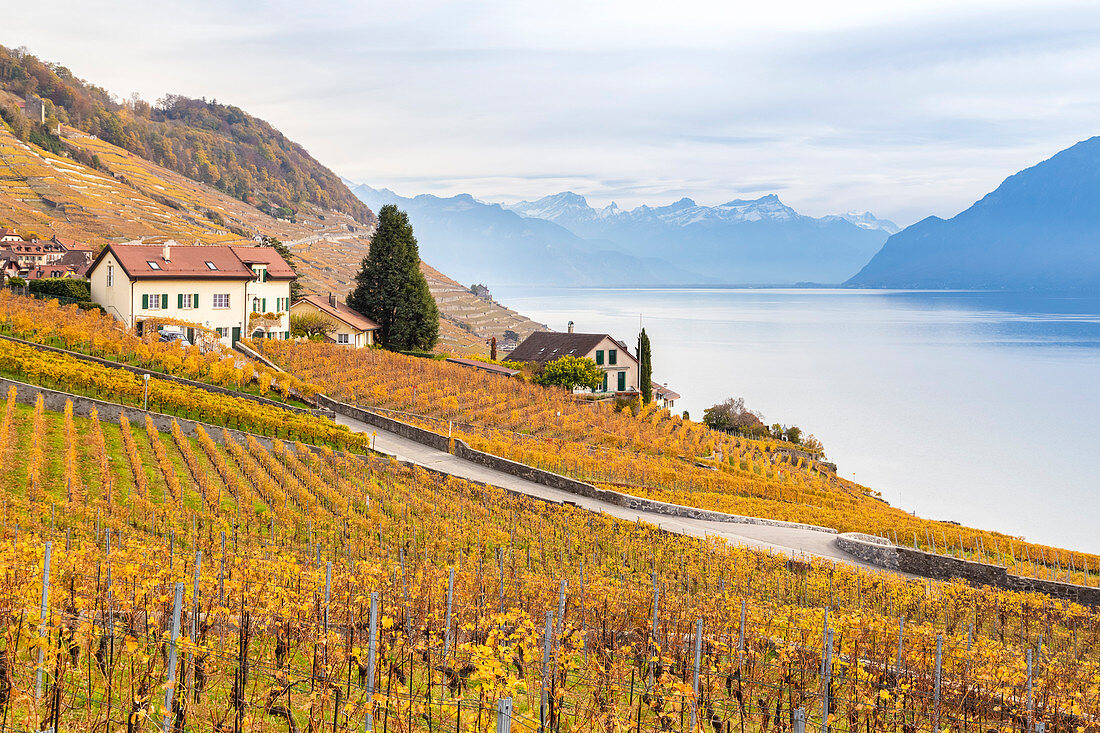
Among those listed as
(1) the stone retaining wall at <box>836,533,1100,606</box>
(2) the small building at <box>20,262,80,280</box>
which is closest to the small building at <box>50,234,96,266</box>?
(2) the small building at <box>20,262,80,280</box>

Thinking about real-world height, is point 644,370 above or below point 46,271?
below

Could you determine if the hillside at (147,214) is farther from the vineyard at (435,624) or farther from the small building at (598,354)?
the vineyard at (435,624)

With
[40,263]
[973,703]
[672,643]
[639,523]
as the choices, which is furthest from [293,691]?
[40,263]

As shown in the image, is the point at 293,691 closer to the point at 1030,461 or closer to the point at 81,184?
the point at 1030,461

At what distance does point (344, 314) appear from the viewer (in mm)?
55250

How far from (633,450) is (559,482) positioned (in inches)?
376

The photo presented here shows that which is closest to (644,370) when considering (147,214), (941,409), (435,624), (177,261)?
(177,261)

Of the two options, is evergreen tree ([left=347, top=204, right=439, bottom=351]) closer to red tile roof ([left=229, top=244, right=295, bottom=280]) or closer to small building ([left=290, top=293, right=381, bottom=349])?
small building ([left=290, top=293, right=381, bottom=349])

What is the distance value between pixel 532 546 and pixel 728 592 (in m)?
4.80

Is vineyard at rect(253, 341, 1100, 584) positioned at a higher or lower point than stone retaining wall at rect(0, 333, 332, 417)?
lower

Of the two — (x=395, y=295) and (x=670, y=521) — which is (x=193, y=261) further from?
(x=670, y=521)

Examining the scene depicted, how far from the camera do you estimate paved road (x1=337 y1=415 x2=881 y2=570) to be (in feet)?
78.1

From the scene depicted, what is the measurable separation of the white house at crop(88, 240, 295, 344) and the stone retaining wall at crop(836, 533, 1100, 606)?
3453 centimetres

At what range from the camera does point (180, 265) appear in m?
45.7
